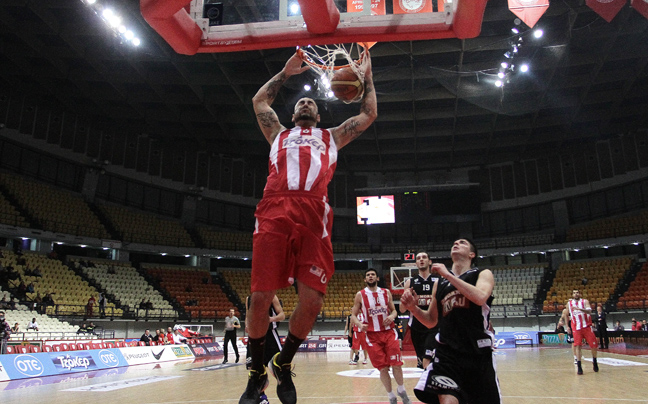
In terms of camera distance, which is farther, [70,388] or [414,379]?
[414,379]

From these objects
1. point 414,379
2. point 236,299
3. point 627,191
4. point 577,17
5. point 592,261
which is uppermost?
point 577,17

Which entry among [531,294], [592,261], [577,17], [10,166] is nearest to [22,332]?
[10,166]

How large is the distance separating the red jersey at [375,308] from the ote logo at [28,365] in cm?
795

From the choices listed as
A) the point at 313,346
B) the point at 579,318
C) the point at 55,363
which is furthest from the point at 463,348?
the point at 313,346

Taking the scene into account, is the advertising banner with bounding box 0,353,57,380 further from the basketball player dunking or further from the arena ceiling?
the arena ceiling

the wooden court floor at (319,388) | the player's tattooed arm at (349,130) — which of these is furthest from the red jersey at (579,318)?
the player's tattooed arm at (349,130)

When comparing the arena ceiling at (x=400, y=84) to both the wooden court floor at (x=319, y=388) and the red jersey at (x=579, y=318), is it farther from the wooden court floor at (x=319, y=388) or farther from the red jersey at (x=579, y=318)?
the wooden court floor at (x=319, y=388)

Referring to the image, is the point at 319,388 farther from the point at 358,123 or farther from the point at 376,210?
the point at 376,210

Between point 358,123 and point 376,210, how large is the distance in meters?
25.4

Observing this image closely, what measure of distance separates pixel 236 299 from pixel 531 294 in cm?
1688

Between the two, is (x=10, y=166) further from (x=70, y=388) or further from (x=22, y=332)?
(x=70, y=388)

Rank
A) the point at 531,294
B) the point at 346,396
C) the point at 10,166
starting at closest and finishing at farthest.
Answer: the point at 346,396, the point at 10,166, the point at 531,294

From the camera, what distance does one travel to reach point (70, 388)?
8258mm

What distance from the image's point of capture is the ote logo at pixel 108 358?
13309 millimetres
